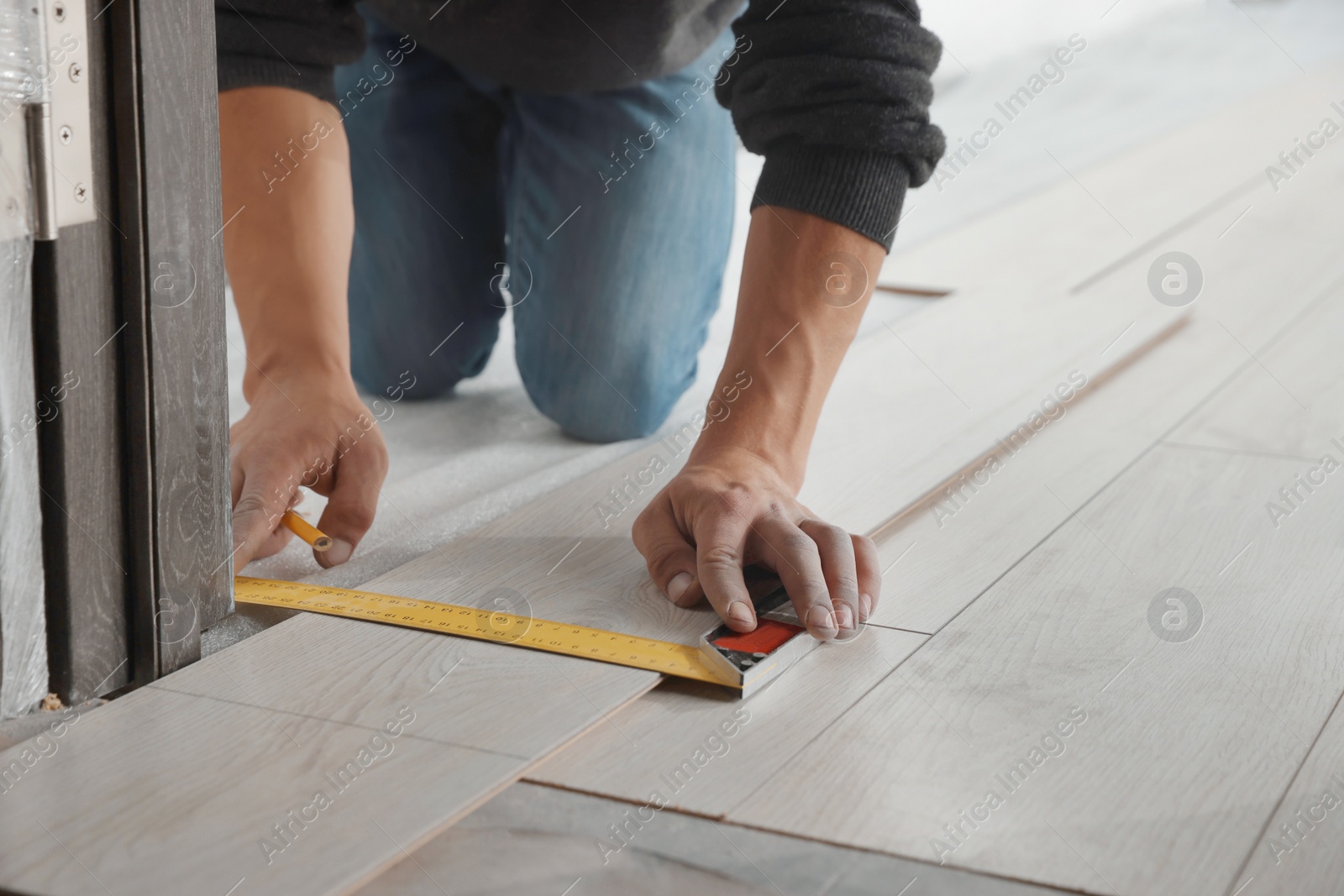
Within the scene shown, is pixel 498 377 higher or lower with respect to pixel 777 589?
higher

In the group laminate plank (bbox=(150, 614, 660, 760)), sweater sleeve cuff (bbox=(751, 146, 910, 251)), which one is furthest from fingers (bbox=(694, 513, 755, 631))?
sweater sleeve cuff (bbox=(751, 146, 910, 251))

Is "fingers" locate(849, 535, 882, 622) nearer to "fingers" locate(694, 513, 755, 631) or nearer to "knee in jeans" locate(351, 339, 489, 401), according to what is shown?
"fingers" locate(694, 513, 755, 631)

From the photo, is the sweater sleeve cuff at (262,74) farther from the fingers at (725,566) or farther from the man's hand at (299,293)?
the fingers at (725,566)

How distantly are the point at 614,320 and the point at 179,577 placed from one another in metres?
1.13

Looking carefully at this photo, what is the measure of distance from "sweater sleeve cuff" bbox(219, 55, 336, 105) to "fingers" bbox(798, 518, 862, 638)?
3.21ft

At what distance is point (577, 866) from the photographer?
899 mm

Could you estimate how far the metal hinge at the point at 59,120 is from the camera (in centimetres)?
95

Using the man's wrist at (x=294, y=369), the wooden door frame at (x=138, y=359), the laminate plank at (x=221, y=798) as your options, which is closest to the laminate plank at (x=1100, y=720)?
the laminate plank at (x=221, y=798)

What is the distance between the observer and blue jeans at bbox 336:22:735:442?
213cm

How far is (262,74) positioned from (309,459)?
1.91ft

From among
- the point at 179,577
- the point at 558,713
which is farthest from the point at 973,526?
the point at 179,577

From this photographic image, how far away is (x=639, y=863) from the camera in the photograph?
905 mm

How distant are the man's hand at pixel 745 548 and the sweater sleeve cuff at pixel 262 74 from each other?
816 millimetres

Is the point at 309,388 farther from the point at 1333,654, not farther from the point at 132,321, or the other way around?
the point at 1333,654
